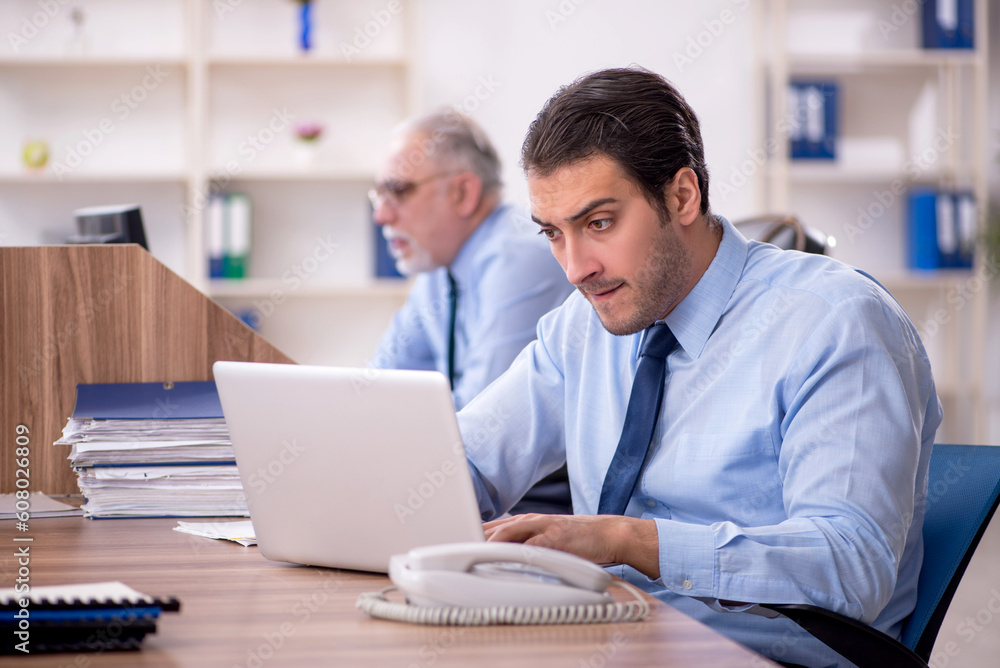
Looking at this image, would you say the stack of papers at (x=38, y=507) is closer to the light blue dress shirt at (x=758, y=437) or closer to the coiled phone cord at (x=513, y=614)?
the light blue dress shirt at (x=758, y=437)

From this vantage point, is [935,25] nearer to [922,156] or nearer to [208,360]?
[922,156]

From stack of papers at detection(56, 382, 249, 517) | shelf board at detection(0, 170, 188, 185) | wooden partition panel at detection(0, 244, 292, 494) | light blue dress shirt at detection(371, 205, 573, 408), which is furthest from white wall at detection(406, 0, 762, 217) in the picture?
stack of papers at detection(56, 382, 249, 517)

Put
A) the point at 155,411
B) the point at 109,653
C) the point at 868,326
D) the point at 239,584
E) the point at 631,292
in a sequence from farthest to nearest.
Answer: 1. the point at 155,411
2. the point at 631,292
3. the point at 868,326
4. the point at 239,584
5. the point at 109,653

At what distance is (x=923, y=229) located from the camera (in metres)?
4.32

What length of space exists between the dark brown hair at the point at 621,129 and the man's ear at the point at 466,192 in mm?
1411

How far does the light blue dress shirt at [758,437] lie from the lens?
106 centimetres

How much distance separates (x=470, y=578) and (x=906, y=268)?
4108mm

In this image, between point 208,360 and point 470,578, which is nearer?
point 470,578

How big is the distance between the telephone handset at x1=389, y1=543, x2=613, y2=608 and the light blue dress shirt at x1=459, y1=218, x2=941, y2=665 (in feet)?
0.71

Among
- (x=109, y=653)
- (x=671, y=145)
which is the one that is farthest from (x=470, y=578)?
(x=671, y=145)

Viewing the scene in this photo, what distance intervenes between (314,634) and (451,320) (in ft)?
6.17

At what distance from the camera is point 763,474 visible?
47.9 inches

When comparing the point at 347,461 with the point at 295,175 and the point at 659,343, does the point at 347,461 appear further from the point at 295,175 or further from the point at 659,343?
the point at 295,175

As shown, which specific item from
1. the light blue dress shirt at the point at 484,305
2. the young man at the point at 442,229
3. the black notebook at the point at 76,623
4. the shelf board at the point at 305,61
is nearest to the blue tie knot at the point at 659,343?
the black notebook at the point at 76,623
